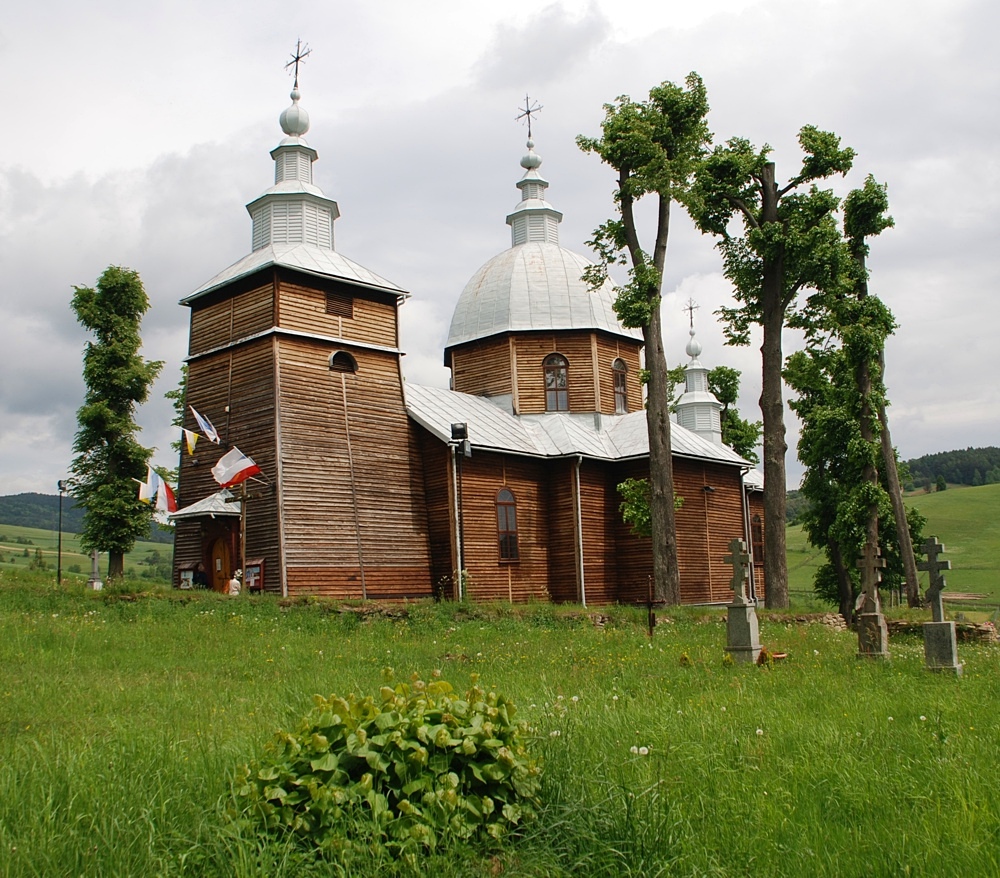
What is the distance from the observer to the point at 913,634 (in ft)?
55.9

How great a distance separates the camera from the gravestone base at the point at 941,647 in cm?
1020

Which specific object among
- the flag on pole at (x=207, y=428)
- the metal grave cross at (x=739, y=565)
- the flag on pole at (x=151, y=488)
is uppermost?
the flag on pole at (x=207, y=428)

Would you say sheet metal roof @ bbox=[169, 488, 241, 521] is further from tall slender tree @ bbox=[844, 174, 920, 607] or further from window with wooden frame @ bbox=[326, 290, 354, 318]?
tall slender tree @ bbox=[844, 174, 920, 607]

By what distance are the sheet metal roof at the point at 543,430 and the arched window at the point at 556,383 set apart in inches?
12.1

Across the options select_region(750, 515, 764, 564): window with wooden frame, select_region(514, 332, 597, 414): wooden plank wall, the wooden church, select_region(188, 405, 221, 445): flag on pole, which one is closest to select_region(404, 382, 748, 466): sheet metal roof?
the wooden church

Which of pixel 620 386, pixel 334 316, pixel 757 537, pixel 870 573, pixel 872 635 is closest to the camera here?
pixel 872 635

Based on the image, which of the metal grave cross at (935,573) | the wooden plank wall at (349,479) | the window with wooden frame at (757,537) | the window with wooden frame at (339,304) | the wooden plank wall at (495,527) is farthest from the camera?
the window with wooden frame at (757,537)

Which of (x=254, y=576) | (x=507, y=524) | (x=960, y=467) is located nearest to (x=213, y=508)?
(x=254, y=576)

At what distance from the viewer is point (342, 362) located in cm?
2208

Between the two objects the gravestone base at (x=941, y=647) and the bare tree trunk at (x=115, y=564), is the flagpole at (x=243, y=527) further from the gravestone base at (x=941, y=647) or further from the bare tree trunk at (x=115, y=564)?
the gravestone base at (x=941, y=647)

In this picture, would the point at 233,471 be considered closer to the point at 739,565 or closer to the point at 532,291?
the point at 739,565

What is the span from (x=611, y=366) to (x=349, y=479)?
440 inches

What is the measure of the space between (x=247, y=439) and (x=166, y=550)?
88.3 meters

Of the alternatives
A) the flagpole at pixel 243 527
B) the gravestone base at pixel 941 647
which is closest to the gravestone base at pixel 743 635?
the gravestone base at pixel 941 647
